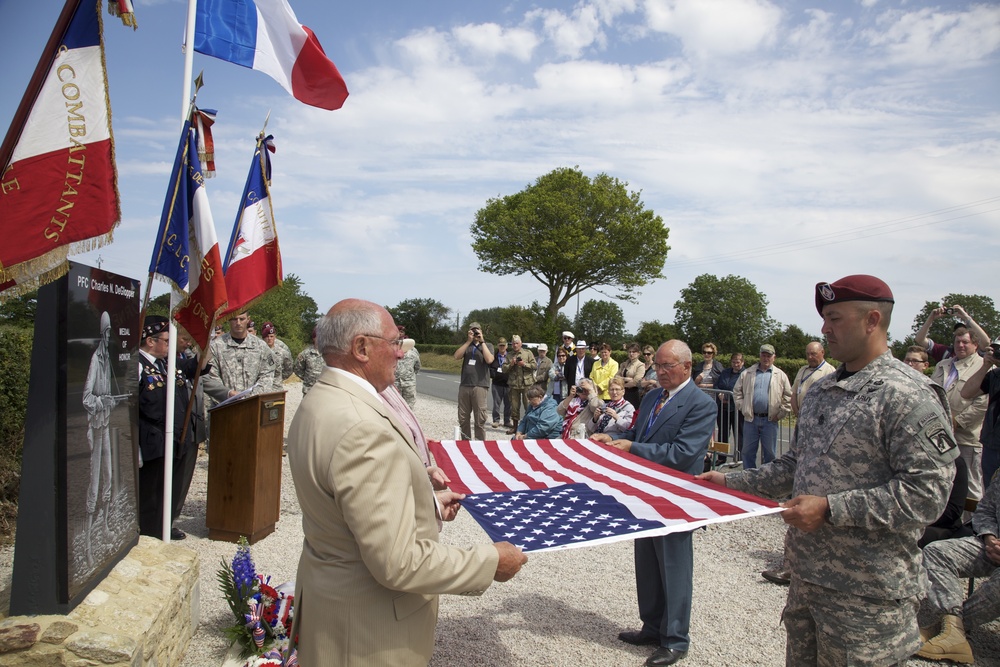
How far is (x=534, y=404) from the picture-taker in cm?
890

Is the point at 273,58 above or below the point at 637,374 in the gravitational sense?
above

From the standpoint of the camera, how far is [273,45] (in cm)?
561

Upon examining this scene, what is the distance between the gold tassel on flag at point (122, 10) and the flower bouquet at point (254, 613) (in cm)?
313

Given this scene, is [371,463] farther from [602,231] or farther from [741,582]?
[602,231]

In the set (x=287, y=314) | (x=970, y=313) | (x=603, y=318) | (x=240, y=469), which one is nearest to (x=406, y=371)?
(x=240, y=469)

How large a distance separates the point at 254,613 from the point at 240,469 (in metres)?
2.27

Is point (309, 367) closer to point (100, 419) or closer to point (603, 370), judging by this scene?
point (603, 370)

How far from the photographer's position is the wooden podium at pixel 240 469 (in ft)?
19.9

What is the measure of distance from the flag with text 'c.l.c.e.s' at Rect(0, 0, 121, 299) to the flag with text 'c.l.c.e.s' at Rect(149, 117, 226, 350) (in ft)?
4.91

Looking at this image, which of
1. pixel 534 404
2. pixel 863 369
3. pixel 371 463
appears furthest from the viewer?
pixel 534 404

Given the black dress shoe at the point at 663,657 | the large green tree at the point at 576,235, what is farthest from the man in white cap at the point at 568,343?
the large green tree at the point at 576,235

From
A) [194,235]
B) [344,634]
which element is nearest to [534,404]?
[194,235]

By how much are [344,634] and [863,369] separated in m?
2.19

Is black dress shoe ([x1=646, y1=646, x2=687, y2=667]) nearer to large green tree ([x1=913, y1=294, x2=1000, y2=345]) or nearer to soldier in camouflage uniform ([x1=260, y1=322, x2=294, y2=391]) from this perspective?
soldier in camouflage uniform ([x1=260, y1=322, x2=294, y2=391])
